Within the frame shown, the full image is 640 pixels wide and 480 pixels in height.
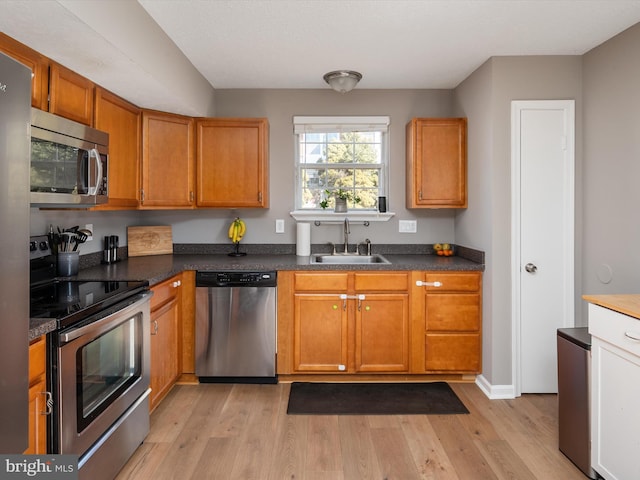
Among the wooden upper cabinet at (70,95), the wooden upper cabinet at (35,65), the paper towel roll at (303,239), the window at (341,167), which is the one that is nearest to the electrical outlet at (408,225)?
the window at (341,167)

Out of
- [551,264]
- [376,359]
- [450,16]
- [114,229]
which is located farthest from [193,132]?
[551,264]

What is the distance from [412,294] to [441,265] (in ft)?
1.01

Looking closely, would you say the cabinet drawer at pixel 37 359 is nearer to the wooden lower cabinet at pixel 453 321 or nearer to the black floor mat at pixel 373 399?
the black floor mat at pixel 373 399

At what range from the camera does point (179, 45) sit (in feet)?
9.30

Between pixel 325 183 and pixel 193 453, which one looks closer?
pixel 193 453

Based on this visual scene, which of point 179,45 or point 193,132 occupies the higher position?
point 179,45

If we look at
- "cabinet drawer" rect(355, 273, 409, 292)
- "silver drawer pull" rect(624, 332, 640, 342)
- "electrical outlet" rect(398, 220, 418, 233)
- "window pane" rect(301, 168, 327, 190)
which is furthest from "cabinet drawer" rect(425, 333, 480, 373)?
"window pane" rect(301, 168, 327, 190)

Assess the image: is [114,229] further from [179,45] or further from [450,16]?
[450,16]

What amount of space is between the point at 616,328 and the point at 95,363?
234 centimetres

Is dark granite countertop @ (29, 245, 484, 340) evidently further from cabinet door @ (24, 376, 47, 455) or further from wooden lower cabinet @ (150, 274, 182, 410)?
cabinet door @ (24, 376, 47, 455)

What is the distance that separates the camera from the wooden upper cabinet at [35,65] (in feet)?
6.04

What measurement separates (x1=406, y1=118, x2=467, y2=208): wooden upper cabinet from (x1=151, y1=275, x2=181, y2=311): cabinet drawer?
1.99 meters

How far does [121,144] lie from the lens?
2.93 meters

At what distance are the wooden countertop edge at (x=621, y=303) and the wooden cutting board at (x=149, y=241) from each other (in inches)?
125
